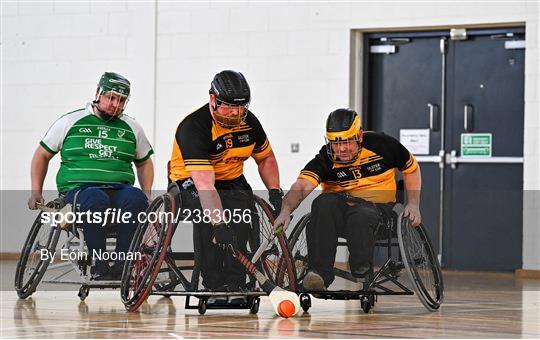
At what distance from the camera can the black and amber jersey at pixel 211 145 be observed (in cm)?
449

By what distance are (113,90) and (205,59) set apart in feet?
11.7

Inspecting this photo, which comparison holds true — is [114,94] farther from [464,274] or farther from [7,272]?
[464,274]

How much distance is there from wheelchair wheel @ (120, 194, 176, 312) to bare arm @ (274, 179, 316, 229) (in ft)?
1.42

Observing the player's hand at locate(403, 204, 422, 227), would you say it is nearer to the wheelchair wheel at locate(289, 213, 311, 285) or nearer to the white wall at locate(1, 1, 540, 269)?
the wheelchair wheel at locate(289, 213, 311, 285)

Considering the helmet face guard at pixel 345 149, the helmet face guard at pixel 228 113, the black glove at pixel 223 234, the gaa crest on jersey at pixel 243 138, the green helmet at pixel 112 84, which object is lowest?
the black glove at pixel 223 234

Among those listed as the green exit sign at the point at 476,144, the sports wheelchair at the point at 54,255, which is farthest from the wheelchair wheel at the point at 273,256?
the green exit sign at the point at 476,144

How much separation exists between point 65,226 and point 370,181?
4.34 feet

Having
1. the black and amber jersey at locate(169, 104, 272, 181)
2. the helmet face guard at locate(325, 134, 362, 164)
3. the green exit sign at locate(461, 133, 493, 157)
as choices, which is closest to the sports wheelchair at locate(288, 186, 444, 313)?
the helmet face guard at locate(325, 134, 362, 164)

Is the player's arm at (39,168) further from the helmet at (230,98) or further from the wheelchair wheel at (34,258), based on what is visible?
the helmet at (230,98)

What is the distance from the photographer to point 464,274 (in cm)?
806

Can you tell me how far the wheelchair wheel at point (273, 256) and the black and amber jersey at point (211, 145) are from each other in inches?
7.5

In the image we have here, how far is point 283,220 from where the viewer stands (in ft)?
14.6

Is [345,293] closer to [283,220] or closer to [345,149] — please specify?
[283,220]

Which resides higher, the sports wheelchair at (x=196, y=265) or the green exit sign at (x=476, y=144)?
the green exit sign at (x=476, y=144)
